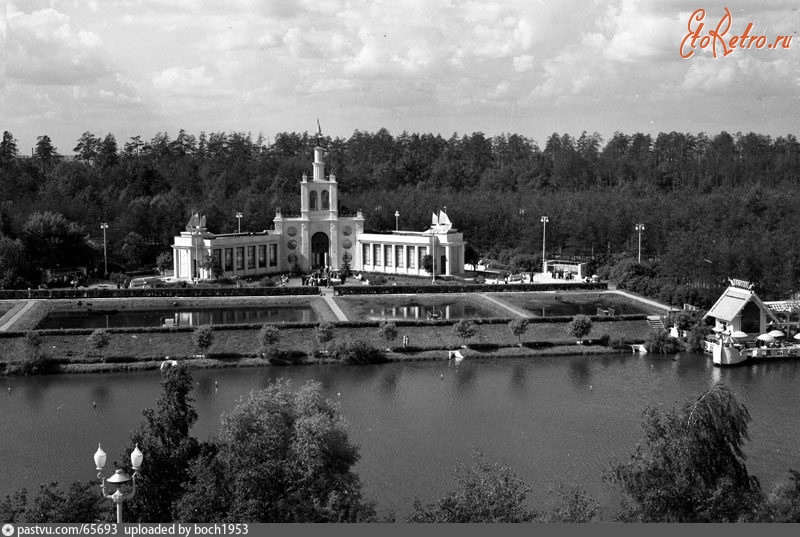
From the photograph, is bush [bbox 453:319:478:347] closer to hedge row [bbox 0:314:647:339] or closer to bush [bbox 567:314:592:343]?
hedge row [bbox 0:314:647:339]

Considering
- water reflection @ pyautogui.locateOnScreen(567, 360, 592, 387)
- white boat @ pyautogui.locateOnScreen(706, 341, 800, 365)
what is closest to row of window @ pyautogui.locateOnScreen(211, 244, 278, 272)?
water reflection @ pyautogui.locateOnScreen(567, 360, 592, 387)

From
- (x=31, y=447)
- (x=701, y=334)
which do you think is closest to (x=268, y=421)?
(x=31, y=447)

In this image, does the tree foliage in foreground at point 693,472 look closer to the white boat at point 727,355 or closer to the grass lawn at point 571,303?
the white boat at point 727,355

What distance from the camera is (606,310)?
1619 inches

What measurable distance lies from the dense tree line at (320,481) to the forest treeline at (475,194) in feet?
85.5

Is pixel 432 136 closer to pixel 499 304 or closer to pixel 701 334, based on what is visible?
pixel 499 304

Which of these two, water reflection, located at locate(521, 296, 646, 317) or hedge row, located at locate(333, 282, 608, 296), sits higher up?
hedge row, located at locate(333, 282, 608, 296)

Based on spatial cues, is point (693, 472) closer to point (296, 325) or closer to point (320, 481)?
point (320, 481)

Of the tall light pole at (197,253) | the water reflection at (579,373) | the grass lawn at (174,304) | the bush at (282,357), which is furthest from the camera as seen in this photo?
the tall light pole at (197,253)

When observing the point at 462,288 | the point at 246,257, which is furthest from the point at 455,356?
the point at 246,257

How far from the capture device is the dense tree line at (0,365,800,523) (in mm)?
14820

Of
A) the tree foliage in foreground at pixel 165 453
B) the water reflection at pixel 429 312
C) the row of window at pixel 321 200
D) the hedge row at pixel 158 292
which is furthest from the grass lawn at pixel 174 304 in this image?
the tree foliage in foreground at pixel 165 453

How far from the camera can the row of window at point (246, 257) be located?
50.3 m

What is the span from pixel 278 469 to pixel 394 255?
3794cm
